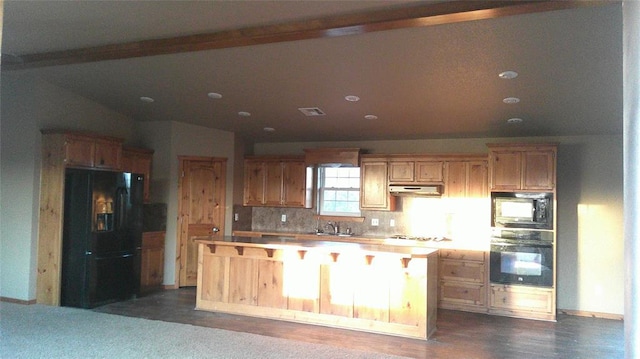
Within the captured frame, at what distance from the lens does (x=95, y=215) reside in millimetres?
5680

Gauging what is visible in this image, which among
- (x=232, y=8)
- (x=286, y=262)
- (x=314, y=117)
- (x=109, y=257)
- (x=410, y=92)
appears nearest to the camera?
(x=232, y=8)

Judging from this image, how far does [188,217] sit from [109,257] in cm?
156

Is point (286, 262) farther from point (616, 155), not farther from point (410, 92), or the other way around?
point (616, 155)

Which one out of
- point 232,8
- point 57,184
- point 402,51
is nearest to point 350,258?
point 402,51

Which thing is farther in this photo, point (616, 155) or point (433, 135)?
point (433, 135)

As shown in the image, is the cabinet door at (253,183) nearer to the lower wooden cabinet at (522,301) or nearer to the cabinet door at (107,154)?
the cabinet door at (107,154)

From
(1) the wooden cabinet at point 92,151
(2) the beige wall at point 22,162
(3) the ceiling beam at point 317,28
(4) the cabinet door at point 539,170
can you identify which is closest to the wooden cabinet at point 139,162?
(1) the wooden cabinet at point 92,151

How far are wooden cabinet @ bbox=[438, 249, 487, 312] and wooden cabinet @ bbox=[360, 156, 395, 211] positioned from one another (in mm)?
1162

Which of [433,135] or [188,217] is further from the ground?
[433,135]

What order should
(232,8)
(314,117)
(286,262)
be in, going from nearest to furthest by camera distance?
(232,8)
(286,262)
(314,117)

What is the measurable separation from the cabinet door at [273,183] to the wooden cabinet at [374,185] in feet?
4.81

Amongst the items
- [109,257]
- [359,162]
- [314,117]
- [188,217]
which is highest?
[314,117]

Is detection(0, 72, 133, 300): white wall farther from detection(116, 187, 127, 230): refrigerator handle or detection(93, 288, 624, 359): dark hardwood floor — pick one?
detection(93, 288, 624, 359): dark hardwood floor

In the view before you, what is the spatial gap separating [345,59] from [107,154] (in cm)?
360
